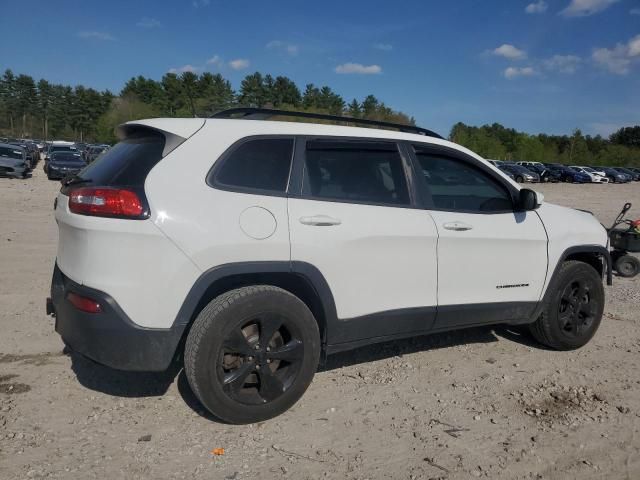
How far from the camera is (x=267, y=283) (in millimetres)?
3262

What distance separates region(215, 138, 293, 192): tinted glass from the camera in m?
3.12

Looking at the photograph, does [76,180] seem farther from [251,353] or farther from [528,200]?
[528,200]

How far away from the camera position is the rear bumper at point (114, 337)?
2826 millimetres

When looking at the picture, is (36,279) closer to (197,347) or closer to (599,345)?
(197,347)

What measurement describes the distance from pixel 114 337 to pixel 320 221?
1.34 m

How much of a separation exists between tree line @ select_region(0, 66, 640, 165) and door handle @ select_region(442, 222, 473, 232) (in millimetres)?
65956

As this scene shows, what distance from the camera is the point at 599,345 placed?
4.75 m

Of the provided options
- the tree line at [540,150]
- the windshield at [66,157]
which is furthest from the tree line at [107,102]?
the windshield at [66,157]

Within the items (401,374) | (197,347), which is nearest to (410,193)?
(401,374)

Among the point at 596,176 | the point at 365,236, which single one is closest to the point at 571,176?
the point at 596,176

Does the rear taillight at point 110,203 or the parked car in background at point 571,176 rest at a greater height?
the parked car in background at point 571,176

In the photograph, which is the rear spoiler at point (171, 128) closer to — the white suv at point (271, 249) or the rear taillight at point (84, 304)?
the white suv at point (271, 249)

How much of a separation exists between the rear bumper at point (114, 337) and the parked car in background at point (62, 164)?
73.5ft

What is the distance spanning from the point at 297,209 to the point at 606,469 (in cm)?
224
